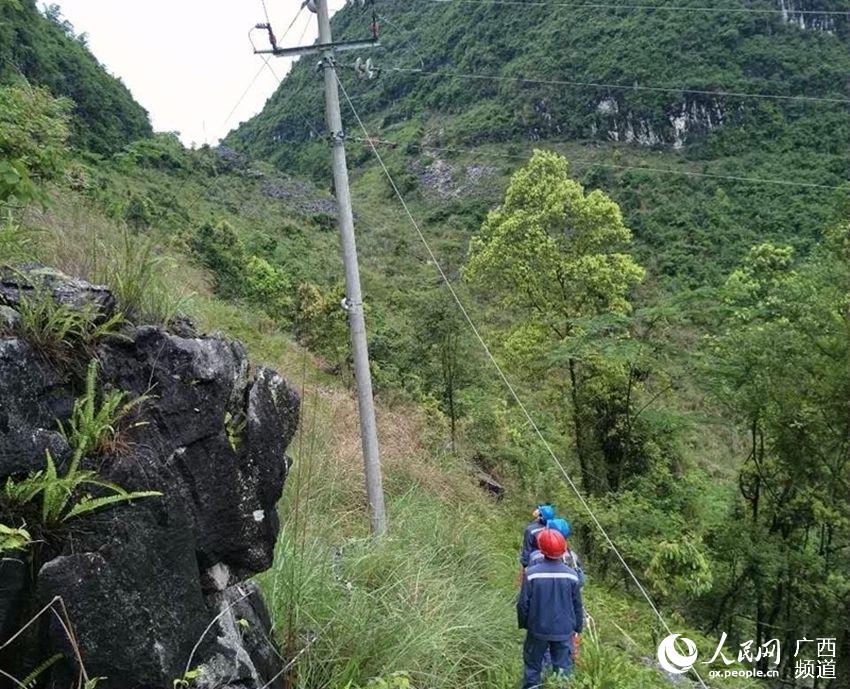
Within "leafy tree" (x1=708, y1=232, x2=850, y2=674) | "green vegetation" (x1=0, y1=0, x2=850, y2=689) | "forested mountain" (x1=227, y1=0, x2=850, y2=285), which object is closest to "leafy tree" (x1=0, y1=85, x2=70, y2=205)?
"green vegetation" (x1=0, y1=0, x2=850, y2=689)

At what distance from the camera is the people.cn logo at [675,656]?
19.1ft

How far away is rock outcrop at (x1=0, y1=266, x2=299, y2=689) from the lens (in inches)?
91.7

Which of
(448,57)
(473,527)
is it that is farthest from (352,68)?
(448,57)

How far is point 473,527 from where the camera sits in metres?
6.64

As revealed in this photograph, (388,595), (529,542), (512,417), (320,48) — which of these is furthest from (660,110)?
(388,595)

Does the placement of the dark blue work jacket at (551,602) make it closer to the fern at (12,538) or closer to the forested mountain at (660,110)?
the fern at (12,538)

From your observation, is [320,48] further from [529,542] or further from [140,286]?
[529,542]

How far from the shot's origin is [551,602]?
426 centimetres

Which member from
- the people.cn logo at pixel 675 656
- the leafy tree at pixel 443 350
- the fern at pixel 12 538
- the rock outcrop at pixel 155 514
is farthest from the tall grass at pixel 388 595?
the leafy tree at pixel 443 350

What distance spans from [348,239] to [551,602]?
329 centimetres

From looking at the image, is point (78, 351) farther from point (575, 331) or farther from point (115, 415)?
point (575, 331)

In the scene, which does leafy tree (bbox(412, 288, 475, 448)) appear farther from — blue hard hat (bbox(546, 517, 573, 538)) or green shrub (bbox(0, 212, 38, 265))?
green shrub (bbox(0, 212, 38, 265))

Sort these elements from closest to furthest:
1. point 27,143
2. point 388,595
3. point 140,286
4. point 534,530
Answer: point 140,286
point 27,143
point 388,595
point 534,530

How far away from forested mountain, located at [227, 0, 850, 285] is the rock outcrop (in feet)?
149
